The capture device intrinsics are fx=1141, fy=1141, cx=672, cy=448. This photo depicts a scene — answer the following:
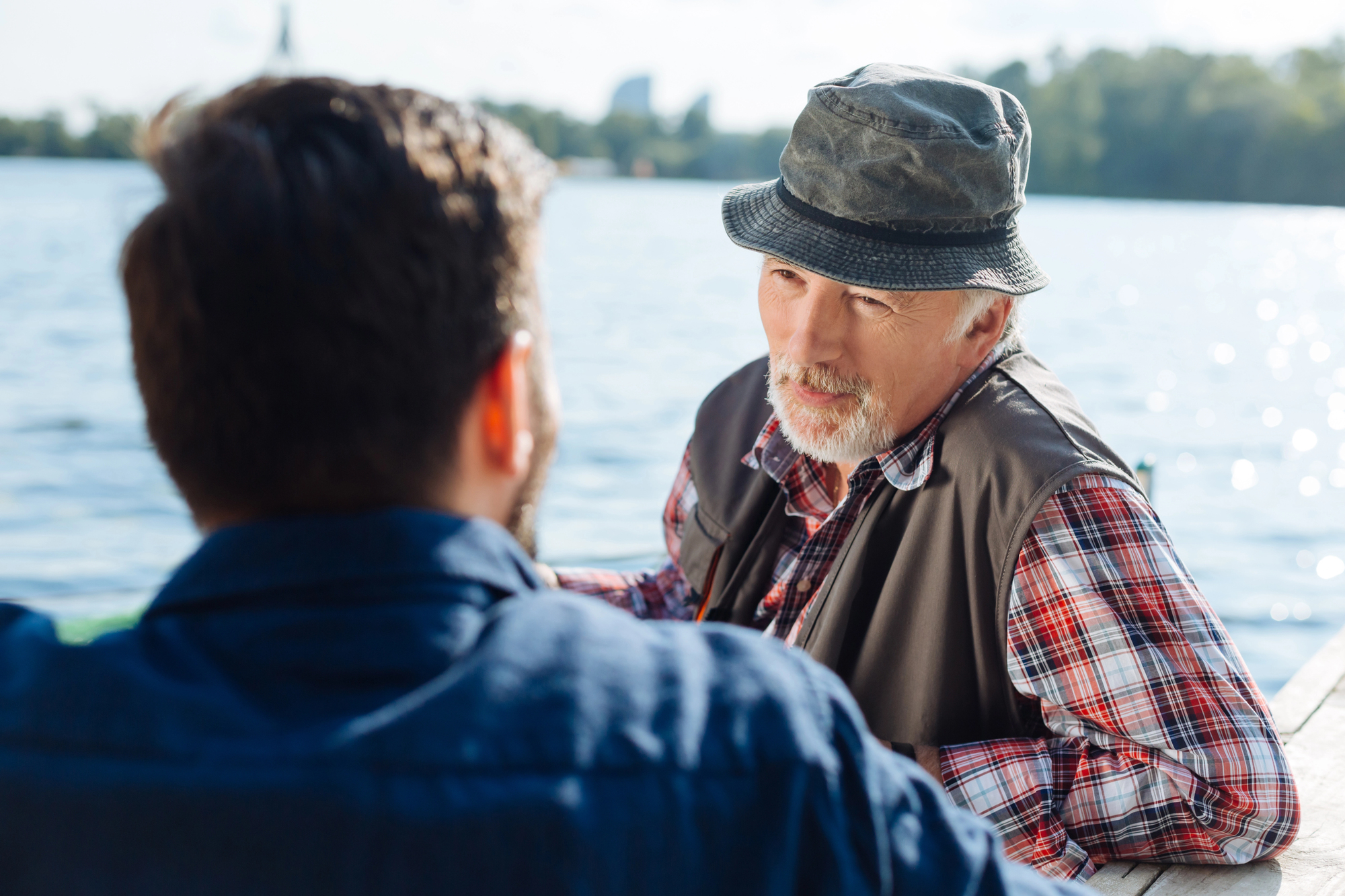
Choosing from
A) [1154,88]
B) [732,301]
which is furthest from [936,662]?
[1154,88]

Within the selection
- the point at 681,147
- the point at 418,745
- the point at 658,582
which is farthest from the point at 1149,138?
the point at 418,745

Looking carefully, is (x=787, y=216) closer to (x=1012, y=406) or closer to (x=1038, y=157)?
(x=1012, y=406)

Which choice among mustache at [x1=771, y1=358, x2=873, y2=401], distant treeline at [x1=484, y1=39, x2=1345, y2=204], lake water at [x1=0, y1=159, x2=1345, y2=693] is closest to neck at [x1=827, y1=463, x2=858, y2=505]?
mustache at [x1=771, y1=358, x2=873, y2=401]

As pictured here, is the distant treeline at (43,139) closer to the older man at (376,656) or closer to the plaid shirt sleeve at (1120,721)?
the plaid shirt sleeve at (1120,721)

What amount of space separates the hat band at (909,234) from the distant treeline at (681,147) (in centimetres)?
3632

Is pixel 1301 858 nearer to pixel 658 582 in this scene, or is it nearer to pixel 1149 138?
pixel 658 582

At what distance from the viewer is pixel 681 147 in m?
43.5

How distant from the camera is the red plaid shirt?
63.6 inches

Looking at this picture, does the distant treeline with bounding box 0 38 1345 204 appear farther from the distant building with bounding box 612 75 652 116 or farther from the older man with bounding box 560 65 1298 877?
the older man with bounding box 560 65 1298 877

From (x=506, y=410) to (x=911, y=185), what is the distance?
4.11 ft

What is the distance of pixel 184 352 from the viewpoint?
2.62 feet

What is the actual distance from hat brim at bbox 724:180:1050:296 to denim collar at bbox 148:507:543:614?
1.27m

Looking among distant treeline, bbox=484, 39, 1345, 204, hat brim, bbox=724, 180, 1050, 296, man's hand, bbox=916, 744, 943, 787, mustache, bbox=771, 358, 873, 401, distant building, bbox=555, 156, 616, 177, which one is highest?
hat brim, bbox=724, 180, 1050, 296

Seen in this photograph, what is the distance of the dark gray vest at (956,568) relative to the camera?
1739 millimetres
